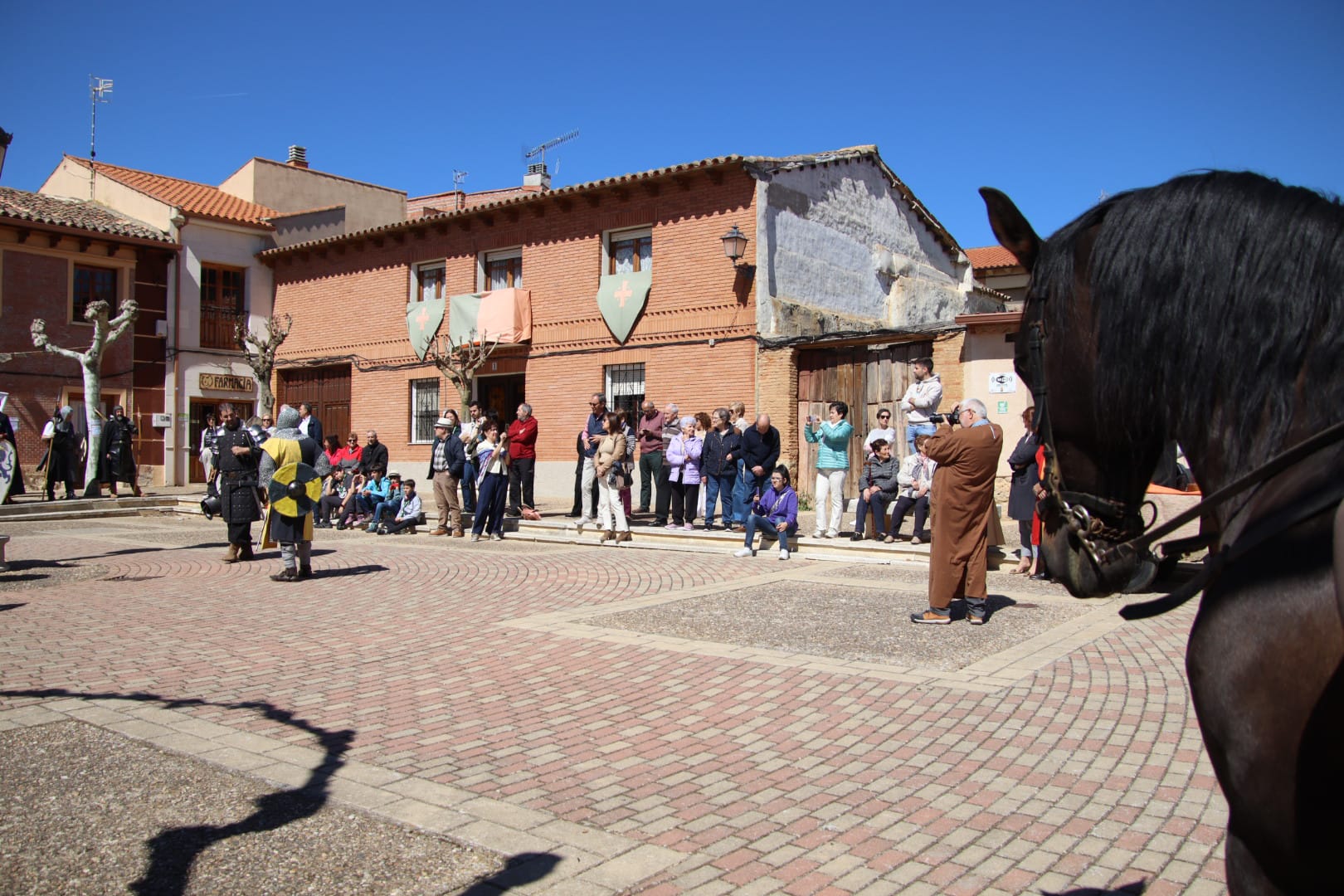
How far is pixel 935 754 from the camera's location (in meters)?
4.38

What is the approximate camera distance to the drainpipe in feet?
86.1

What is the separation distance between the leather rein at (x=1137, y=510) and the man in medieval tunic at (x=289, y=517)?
29.4ft

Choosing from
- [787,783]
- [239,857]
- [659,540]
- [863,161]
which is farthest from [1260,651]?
[863,161]

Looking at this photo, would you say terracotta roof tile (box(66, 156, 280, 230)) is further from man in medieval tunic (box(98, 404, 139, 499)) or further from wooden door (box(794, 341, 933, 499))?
wooden door (box(794, 341, 933, 499))

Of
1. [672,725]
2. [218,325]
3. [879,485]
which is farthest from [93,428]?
[672,725]

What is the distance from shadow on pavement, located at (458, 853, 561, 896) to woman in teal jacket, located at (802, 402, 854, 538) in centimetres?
941

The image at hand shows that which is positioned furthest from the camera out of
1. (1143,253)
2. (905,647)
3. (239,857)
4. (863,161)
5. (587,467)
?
(863,161)

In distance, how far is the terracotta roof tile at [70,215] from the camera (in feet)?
78.3

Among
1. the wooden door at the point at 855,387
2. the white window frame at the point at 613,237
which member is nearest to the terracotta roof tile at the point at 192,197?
the white window frame at the point at 613,237

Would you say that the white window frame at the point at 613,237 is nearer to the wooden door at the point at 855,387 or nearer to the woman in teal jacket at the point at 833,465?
the wooden door at the point at 855,387

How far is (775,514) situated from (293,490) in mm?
5827

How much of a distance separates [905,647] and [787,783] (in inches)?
110

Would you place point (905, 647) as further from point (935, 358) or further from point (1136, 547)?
point (935, 358)

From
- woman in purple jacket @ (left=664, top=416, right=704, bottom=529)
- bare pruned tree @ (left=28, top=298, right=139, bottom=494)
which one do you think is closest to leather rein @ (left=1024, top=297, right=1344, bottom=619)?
woman in purple jacket @ (left=664, top=416, right=704, bottom=529)
